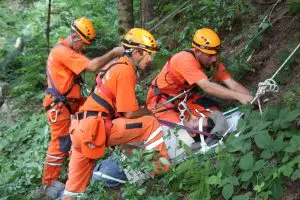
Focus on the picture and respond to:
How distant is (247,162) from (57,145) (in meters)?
3.56

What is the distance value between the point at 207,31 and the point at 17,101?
6.86 m

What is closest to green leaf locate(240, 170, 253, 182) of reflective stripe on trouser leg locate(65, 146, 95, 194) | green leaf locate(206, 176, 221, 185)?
green leaf locate(206, 176, 221, 185)

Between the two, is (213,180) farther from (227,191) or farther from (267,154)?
(267,154)

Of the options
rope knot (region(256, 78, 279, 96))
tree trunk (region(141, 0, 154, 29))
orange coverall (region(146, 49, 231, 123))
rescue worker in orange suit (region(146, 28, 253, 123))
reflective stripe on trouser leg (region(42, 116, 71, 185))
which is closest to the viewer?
rope knot (region(256, 78, 279, 96))

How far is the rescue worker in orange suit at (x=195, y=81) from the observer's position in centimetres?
569

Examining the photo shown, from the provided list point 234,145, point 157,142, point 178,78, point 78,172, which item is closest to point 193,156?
point 157,142

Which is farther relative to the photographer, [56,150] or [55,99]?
[56,150]

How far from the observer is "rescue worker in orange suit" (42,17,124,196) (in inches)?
261

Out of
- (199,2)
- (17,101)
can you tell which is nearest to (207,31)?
(199,2)

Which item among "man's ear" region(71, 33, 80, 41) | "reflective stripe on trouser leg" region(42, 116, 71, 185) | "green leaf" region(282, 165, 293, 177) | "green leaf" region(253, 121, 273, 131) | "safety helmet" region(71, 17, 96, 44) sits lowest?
"reflective stripe on trouser leg" region(42, 116, 71, 185)

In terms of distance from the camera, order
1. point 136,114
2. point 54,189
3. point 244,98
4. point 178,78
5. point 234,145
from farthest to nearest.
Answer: point 54,189 → point 178,78 → point 136,114 → point 244,98 → point 234,145

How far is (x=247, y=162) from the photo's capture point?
430 centimetres

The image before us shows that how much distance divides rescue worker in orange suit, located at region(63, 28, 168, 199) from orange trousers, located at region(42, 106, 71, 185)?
1331 millimetres

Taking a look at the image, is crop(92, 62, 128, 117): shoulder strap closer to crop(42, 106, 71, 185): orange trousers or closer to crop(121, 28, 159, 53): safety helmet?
crop(121, 28, 159, 53): safety helmet
